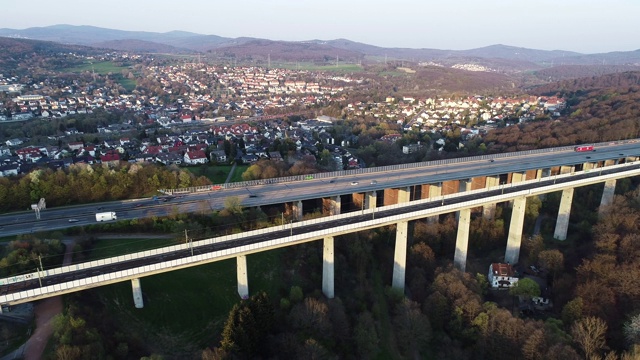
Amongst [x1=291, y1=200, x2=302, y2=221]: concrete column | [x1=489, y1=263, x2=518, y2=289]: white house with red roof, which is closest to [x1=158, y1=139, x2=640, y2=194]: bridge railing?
[x1=291, y1=200, x2=302, y2=221]: concrete column

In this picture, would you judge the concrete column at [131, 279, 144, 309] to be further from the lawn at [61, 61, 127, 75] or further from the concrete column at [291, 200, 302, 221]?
the lawn at [61, 61, 127, 75]

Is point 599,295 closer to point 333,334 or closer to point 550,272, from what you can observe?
point 550,272

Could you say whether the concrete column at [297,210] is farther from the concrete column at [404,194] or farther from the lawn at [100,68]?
the lawn at [100,68]

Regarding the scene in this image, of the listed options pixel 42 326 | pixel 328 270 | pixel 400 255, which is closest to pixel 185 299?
pixel 42 326

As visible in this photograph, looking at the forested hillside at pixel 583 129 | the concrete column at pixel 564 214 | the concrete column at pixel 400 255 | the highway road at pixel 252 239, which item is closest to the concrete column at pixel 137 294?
the highway road at pixel 252 239

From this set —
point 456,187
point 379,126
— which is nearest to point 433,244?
point 456,187
